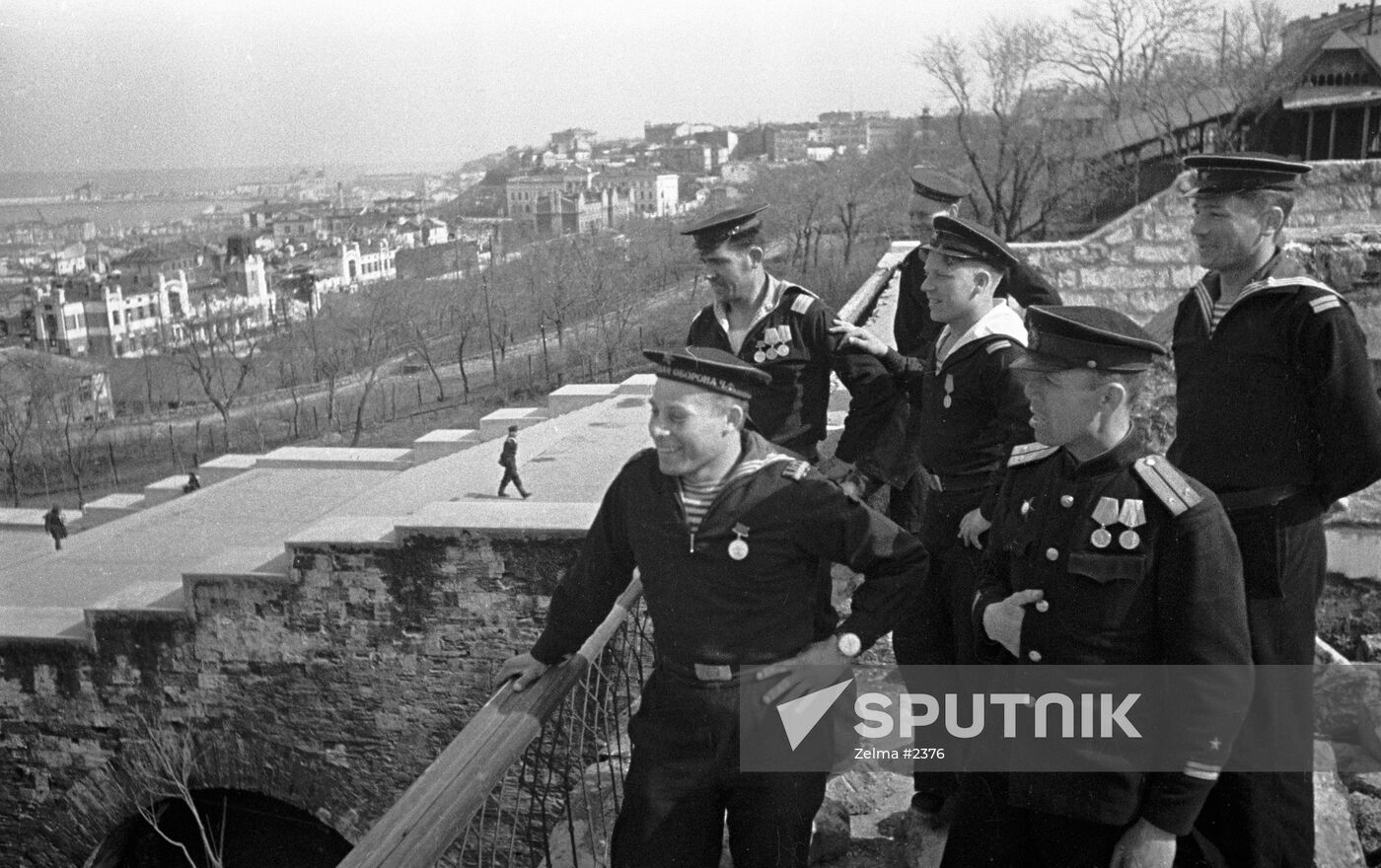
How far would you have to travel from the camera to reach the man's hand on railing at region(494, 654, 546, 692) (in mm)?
3031

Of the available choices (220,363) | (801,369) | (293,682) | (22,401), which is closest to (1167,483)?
(801,369)

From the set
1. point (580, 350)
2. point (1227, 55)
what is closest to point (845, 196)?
point (580, 350)

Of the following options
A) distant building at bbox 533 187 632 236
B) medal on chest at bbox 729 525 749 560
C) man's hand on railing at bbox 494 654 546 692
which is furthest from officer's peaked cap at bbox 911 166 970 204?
distant building at bbox 533 187 632 236

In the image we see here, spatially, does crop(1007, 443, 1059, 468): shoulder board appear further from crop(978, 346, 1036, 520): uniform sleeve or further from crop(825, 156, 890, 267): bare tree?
crop(825, 156, 890, 267): bare tree

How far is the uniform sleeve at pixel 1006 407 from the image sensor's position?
3568mm

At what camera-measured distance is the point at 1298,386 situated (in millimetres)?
3055

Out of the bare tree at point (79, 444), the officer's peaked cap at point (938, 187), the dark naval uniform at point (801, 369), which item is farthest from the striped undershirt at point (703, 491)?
the bare tree at point (79, 444)

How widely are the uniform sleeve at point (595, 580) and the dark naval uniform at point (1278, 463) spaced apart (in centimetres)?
160

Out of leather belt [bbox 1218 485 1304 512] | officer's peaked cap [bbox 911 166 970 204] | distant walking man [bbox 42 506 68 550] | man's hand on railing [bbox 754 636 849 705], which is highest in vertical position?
officer's peaked cap [bbox 911 166 970 204]

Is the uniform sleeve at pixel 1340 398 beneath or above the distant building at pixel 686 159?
beneath

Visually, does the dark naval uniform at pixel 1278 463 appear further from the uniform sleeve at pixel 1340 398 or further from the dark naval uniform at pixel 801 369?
the dark naval uniform at pixel 801 369

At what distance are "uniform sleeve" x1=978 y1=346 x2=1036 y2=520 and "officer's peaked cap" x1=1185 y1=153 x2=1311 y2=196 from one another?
0.74 m

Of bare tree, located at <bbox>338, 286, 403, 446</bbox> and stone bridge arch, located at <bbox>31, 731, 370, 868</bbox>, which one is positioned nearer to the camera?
stone bridge arch, located at <bbox>31, 731, 370, 868</bbox>

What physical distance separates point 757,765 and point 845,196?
1999 inches
